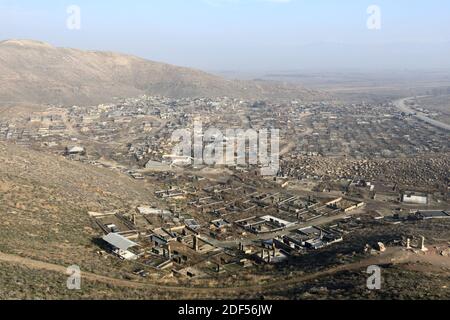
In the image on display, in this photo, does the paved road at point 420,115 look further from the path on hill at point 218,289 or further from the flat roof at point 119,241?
the flat roof at point 119,241

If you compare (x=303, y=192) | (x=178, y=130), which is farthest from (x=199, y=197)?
(x=178, y=130)

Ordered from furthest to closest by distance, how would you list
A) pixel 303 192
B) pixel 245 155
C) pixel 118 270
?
pixel 245 155, pixel 303 192, pixel 118 270

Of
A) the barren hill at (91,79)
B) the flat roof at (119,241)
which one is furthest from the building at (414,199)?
the barren hill at (91,79)

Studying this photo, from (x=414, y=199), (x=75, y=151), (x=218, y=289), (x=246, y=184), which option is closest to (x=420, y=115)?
(x=414, y=199)

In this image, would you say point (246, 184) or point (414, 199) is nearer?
point (414, 199)

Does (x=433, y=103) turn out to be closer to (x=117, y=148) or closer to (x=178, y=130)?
(x=178, y=130)

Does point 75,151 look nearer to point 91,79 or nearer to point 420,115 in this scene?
point 420,115

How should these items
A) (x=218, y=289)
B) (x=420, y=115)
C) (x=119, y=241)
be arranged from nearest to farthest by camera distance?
(x=218, y=289), (x=119, y=241), (x=420, y=115)
